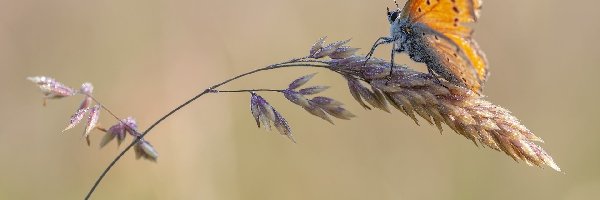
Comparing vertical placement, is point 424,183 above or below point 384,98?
below

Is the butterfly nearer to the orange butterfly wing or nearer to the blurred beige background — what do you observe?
the orange butterfly wing

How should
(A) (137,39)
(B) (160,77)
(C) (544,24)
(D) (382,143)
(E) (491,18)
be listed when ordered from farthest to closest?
(E) (491,18) < (C) (544,24) < (A) (137,39) < (B) (160,77) < (D) (382,143)

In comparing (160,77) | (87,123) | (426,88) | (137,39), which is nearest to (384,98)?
(426,88)

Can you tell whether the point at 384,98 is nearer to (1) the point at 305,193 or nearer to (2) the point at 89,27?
(1) the point at 305,193

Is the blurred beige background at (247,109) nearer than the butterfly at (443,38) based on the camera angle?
No

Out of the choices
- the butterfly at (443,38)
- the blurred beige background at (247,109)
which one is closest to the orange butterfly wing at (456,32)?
the butterfly at (443,38)

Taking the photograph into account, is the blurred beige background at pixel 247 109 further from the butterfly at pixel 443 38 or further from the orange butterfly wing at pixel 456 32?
the orange butterfly wing at pixel 456 32
